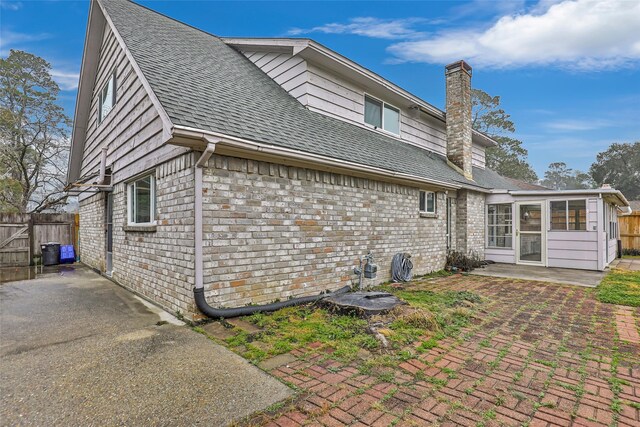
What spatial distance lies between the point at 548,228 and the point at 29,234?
699 inches

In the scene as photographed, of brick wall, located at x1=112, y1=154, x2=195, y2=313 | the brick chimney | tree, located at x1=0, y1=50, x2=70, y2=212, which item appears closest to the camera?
brick wall, located at x1=112, y1=154, x2=195, y2=313

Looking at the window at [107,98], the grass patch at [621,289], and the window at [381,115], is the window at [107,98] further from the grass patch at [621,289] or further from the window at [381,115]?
the grass patch at [621,289]

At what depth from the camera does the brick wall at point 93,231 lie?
8625 mm

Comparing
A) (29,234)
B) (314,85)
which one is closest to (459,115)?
(314,85)

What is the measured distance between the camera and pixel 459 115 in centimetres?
1152

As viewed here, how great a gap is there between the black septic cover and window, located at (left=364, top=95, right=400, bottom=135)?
238 inches

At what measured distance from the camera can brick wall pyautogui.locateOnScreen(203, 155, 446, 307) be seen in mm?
4457

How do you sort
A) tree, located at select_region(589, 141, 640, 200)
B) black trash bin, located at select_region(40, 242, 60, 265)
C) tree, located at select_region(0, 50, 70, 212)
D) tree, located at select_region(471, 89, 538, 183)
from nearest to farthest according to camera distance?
1. black trash bin, located at select_region(40, 242, 60, 265)
2. tree, located at select_region(0, 50, 70, 212)
3. tree, located at select_region(471, 89, 538, 183)
4. tree, located at select_region(589, 141, 640, 200)

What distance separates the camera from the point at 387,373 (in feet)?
9.43

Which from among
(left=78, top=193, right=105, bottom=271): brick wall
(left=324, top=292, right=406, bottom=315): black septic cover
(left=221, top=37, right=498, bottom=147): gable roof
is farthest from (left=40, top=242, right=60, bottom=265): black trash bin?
(left=324, top=292, right=406, bottom=315): black septic cover

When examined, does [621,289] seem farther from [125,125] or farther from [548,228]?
[125,125]

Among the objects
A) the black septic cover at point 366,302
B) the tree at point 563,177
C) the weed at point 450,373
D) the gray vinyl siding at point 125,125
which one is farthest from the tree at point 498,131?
the tree at point 563,177

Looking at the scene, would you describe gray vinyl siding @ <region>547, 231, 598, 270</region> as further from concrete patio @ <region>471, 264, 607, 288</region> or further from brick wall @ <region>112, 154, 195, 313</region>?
brick wall @ <region>112, 154, 195, 313</region>

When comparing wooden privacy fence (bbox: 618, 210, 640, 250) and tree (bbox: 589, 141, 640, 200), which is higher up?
tree (bbox: 589, 141, 640, 200)
